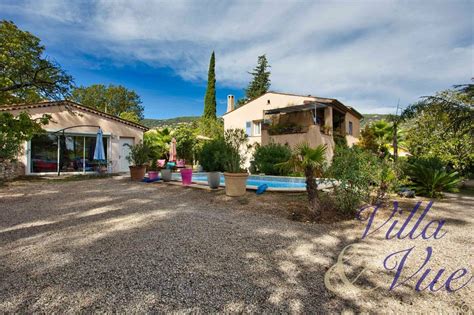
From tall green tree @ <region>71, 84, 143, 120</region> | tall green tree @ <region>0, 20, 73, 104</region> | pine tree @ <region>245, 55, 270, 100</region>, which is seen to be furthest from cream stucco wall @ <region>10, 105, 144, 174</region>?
pine tree @ <region>245, 55, 270, 100</region>

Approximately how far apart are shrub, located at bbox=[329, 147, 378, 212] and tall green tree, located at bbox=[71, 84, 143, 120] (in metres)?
37.6

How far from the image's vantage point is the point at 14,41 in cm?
1394

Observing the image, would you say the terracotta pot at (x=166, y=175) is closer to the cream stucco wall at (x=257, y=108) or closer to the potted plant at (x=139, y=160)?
the potted plant at (x=139, y=160)

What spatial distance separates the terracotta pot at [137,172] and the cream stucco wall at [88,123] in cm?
519

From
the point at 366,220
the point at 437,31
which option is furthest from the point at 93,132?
the point at 437,31

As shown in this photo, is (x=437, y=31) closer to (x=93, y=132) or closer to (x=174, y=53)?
(x=174, y=53)

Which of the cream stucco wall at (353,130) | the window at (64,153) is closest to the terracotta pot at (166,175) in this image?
the window at (64,153)

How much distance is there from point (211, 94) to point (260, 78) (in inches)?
384

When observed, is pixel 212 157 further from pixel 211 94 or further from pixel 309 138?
pixel 211 94

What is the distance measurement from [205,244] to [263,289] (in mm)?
1554

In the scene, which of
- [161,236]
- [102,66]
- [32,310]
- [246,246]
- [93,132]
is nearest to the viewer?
[32,310]

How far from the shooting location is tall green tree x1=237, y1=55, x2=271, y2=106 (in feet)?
133

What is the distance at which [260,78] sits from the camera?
134 feet

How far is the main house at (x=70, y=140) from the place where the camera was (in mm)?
13867
